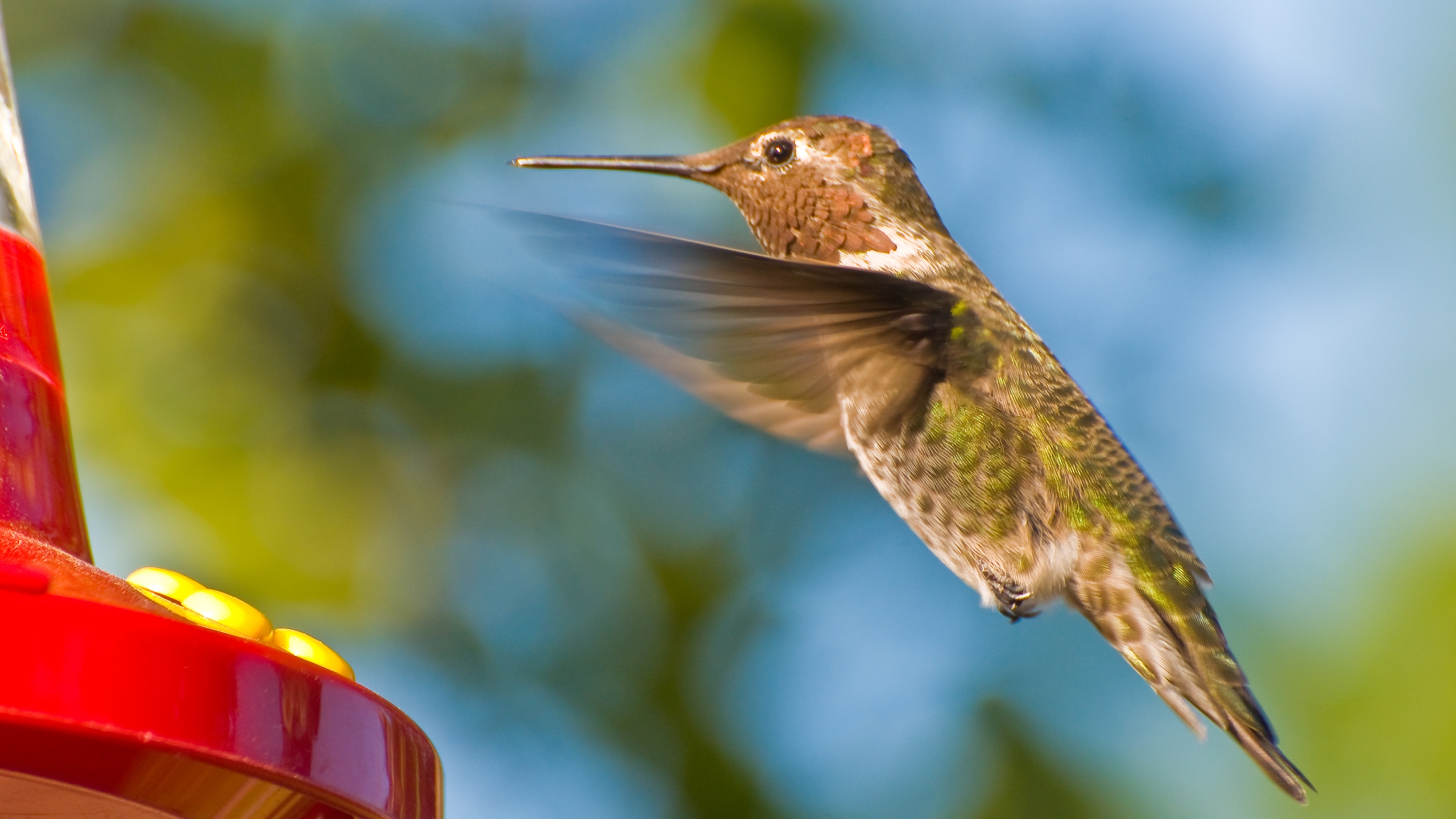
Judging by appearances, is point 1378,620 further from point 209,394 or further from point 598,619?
point 209,394

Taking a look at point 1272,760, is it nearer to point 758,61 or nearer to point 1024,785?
point 1024,785

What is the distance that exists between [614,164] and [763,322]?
0.46 m

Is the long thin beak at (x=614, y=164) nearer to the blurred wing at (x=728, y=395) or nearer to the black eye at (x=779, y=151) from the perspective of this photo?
the black eye at (x=779, y=151)

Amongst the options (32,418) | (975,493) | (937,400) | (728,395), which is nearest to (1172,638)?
(975,493)

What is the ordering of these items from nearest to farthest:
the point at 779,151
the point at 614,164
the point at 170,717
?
the point at 170,717 → the point at 614,164 → the point at 779,151

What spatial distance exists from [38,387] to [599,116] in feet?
12.8

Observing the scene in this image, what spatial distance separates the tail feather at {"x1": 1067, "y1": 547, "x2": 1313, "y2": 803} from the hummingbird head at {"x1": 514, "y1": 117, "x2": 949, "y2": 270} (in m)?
0.90

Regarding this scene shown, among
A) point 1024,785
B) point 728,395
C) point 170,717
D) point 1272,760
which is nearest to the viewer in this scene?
point 170,717

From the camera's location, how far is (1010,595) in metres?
3.33

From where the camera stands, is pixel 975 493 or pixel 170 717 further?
pixel 975 493

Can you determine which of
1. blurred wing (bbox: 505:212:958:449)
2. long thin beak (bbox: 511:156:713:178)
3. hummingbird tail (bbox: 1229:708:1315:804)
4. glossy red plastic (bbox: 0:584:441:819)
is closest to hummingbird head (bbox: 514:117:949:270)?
long thin beak (bbox: 511:156:713:178)

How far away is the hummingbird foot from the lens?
10.9ft

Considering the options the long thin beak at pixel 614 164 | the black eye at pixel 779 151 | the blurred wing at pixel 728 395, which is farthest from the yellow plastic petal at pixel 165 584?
the black eye at pixel 779 151

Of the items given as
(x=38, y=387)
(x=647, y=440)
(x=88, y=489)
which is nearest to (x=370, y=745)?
(x=38, y=387)
